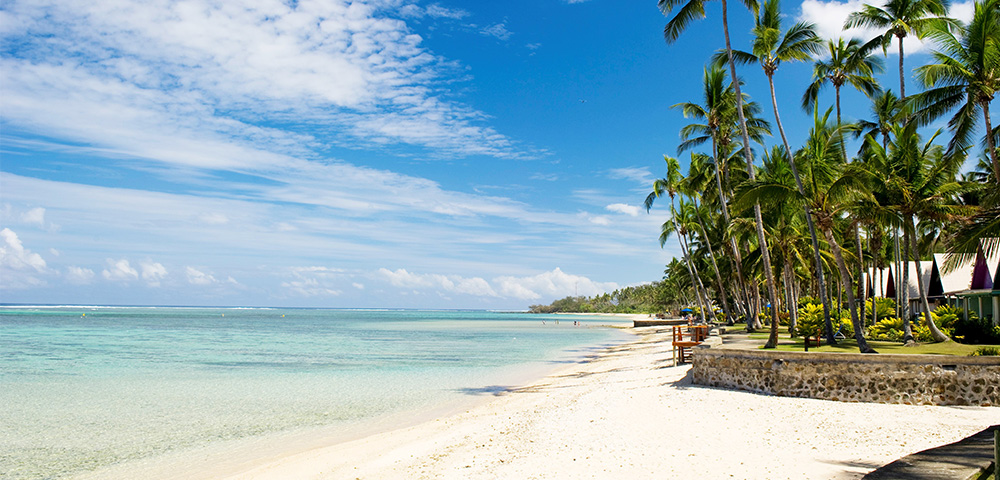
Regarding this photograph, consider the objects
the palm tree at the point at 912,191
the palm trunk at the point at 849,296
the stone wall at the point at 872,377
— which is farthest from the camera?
the palm tree at the point at 912,191

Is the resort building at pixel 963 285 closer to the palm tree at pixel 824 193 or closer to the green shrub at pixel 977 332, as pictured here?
the green shrub at pixel 977 332

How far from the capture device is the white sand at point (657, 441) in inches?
288

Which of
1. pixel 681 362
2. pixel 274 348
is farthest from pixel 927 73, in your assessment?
pixel 274 348

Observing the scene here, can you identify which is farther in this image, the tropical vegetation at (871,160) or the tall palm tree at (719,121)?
the tall palm tree at (719,121)

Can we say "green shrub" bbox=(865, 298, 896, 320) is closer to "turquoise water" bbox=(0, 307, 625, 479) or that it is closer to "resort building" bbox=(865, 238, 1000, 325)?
"resort building" bbox=(865, 238, 1000, 325)

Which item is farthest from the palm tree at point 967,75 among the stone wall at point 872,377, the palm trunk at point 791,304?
the palm trunk at point 791,304

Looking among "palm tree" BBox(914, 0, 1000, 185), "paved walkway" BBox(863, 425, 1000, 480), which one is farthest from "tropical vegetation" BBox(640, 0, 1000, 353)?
"paved walkway" BBox(863, 425, 1000, 480)

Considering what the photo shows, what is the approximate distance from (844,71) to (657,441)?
20.0 metres

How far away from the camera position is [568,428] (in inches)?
397

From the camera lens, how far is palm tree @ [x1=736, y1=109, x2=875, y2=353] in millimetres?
14422

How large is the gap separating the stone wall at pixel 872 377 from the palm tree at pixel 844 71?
13.8 meters

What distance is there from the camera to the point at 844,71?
2244cm

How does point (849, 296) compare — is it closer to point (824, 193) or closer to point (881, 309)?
point (824, 193)

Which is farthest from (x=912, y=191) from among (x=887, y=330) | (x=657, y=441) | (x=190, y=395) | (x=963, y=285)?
(x=190, y=395)
